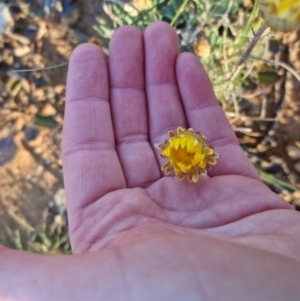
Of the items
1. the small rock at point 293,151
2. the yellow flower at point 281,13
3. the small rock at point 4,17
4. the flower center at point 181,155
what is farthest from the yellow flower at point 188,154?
the small rock at point 4,17

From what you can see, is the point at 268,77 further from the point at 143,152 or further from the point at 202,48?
the point at 143,152

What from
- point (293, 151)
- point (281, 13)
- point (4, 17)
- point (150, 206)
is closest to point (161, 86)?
point (150, 206)

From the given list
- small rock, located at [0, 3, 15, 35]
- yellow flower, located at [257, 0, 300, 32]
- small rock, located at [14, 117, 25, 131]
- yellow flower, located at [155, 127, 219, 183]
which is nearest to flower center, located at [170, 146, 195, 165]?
yellow flower, located at [155, 127, 219, 183]

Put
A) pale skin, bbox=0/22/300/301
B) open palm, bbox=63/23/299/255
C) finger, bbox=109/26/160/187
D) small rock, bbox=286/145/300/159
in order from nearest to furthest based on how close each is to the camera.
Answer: pale skin, bbox=0/22/300/301, open palm, bbox=63/23/299/255, finger, bbox=109/26/160/187, small rock, bbox=286/145/300/159

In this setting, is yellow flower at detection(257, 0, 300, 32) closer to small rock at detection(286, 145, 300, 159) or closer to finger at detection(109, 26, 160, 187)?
finger at detection(109, 26, 160, 187)

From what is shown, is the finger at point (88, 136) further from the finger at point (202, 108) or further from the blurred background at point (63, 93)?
the blurred background at point (63, 93)

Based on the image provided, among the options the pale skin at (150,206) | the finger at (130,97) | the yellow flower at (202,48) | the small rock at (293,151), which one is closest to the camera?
the pale skin at (150,206)
